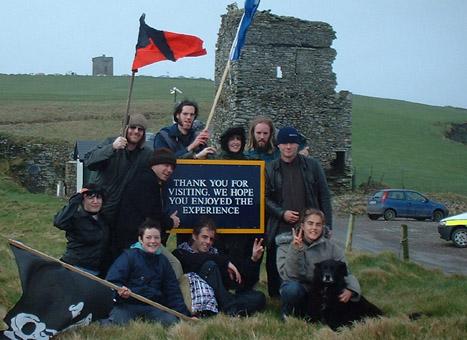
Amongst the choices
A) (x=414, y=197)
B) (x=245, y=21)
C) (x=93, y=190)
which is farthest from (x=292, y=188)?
(x=414, y=197)

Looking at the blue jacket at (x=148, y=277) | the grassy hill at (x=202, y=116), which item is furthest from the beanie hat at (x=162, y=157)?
the grassy hill at (x=202, y=116)

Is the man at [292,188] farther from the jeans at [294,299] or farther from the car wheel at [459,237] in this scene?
the car wheel at [459,237]

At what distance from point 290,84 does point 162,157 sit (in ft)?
83.9

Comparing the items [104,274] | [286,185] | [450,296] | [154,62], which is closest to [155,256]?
[104,274]

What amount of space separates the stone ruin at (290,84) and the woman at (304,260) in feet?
79.4

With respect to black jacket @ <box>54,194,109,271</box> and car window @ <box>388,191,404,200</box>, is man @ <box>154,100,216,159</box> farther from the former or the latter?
car window @ <box>388,191,404,200</box>

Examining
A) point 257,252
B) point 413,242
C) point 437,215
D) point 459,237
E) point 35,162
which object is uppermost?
point 257,252

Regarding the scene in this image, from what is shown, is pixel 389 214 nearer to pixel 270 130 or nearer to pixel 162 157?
pixel 270 130

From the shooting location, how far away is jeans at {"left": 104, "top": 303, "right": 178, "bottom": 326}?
7306 millimetres

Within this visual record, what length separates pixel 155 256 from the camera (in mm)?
7688

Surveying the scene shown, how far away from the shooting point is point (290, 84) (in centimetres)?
3316

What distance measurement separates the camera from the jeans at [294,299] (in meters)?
7.55

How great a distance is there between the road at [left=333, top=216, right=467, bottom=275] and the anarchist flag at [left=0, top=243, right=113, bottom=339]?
8.98 m

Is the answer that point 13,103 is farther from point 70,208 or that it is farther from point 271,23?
Result: point 70,208
